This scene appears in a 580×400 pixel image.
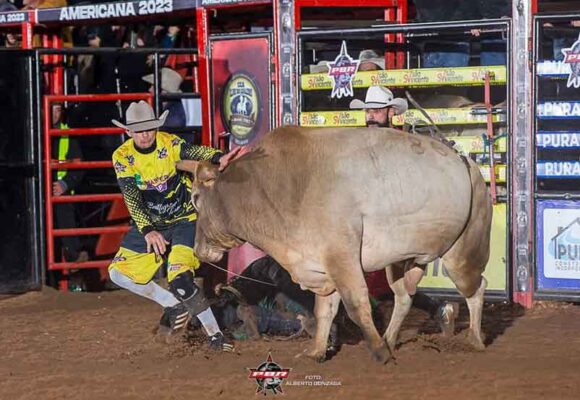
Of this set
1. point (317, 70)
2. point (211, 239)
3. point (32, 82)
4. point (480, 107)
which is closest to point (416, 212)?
point (211, 239)

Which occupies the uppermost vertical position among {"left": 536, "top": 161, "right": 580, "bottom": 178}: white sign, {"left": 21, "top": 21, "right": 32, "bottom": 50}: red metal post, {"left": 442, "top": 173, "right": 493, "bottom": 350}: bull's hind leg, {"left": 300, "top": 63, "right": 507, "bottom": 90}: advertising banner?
{"left": 21, "top": 21, "right": 32, "bottom": 50}: red metal post

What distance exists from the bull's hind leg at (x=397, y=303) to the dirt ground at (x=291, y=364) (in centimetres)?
14

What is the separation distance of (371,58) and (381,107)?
1534 mm

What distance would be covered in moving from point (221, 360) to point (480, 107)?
10.7ft

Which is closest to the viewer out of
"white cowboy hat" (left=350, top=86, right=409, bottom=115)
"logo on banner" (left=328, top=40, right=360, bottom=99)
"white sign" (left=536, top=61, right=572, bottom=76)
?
"white cowboy hat" (left=350, top=86, right=409, bottom=115)

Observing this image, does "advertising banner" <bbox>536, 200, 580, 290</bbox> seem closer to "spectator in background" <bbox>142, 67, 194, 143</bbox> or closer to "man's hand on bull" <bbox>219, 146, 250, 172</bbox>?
"man's hand on bull" <bbox>219, 146, 250, 172</bbox>

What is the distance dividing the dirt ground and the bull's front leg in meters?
0.11

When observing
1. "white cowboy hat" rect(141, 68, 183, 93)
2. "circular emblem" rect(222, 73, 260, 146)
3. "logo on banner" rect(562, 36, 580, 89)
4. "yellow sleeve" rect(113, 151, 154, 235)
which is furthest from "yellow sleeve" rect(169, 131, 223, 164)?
"white cowboy hat" rect(141, 68, 183, 93)

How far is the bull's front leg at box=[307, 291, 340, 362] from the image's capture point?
7285mm

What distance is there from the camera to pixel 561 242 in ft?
29.8

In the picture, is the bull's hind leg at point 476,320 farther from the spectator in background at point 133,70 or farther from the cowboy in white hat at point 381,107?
the spectator in background at point 133,70

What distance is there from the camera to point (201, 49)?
1030 cm

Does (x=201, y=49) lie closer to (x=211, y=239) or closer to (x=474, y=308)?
(x=211, y=239)

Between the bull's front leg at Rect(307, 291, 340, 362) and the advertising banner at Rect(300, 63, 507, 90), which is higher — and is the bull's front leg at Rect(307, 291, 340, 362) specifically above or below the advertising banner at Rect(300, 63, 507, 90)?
below
